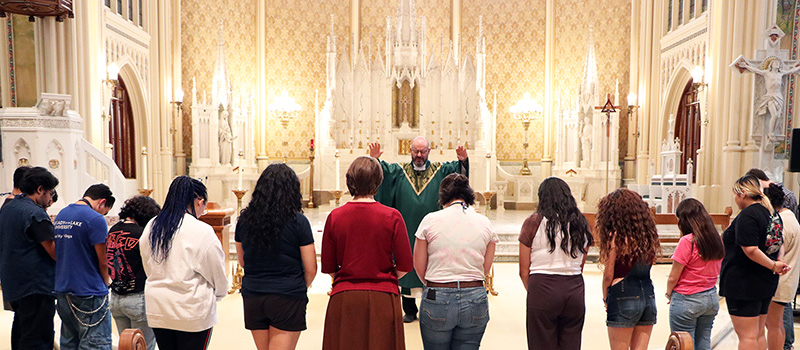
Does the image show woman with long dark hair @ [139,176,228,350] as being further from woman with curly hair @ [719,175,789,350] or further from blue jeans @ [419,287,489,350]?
woman with curly hair @ [719,175,789,350]

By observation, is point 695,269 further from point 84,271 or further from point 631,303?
point 84,271

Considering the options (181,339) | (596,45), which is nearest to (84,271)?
(181,339)

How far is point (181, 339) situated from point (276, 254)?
57 cm

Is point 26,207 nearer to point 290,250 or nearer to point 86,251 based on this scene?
point 86,251

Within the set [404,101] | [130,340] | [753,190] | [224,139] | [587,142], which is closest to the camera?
[130,340]

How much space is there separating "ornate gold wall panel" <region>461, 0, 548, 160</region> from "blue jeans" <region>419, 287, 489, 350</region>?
11.6m

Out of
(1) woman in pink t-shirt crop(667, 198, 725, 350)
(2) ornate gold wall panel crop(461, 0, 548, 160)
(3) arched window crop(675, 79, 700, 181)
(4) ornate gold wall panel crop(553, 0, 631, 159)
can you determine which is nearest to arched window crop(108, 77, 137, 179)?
(2) ornate gold wall panel crop(461, 0, 548, 160)

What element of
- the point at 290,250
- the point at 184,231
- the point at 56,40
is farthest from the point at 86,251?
the point at 56,40

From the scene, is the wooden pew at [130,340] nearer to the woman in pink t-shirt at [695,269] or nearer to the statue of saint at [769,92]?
the woman in pink t-shirt at [695,269]

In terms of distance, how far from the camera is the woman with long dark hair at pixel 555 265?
2777 mm

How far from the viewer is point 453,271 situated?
276 cm

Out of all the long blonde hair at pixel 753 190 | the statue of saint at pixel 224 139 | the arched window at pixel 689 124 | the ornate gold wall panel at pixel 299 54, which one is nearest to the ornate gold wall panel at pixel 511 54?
the arched window at pixel 689 124

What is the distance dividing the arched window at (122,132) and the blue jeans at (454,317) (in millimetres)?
9675

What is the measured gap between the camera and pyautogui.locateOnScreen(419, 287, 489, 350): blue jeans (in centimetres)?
276
